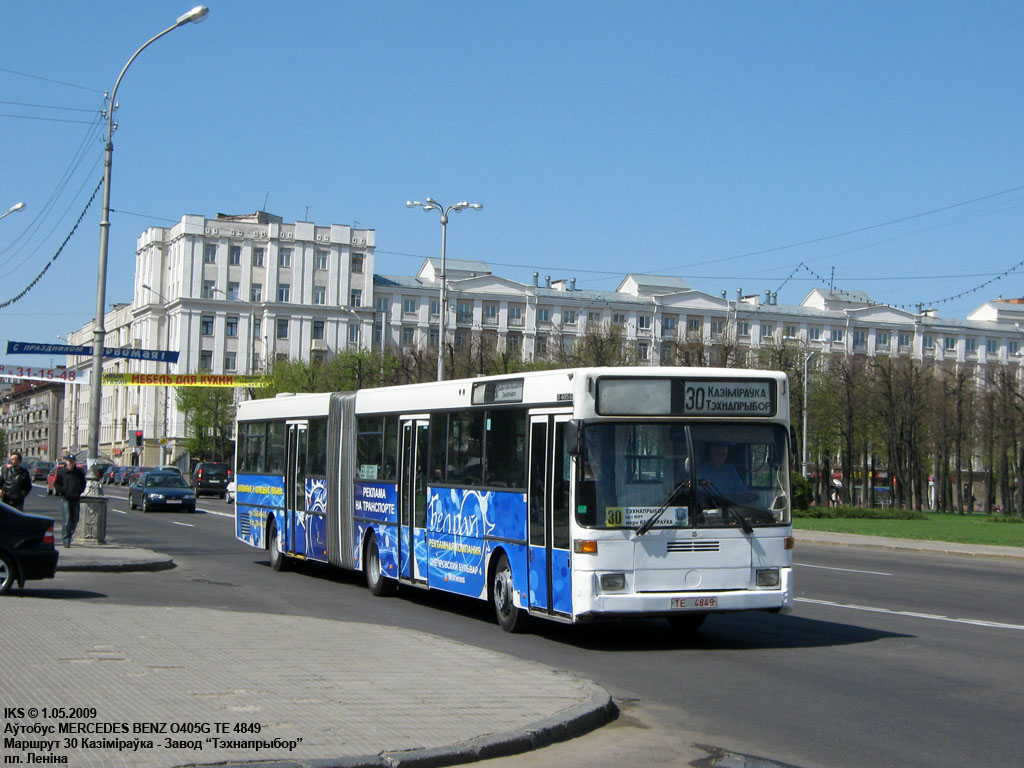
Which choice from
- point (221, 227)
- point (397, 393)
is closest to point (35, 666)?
point (397, 393)

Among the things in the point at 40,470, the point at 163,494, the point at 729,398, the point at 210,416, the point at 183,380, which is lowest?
the point at 163,494

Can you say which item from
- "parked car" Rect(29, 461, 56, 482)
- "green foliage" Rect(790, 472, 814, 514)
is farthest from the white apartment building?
"green foliage" Rect(790, 472, 814, 514)

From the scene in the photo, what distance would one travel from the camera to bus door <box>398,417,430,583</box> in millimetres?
16062

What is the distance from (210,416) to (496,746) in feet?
324

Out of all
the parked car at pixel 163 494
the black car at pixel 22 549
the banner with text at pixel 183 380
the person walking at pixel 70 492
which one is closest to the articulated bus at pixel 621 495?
the black car at pixel 22 549

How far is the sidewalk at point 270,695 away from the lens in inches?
270

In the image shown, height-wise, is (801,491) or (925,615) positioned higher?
(801,491)

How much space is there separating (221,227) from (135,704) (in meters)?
112

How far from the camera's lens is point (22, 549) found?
15.1 meters

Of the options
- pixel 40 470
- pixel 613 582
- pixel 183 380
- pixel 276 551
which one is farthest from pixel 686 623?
pixel 40 470

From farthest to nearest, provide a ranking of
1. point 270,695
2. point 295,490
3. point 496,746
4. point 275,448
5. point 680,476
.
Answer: point 275,448 < point 295,490 < point 680,476 < point 270,695 < point 496,746

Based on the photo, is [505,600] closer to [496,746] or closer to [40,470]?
[496,746]

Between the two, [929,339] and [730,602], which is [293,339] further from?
[730,602]

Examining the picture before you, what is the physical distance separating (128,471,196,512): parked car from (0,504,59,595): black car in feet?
103
